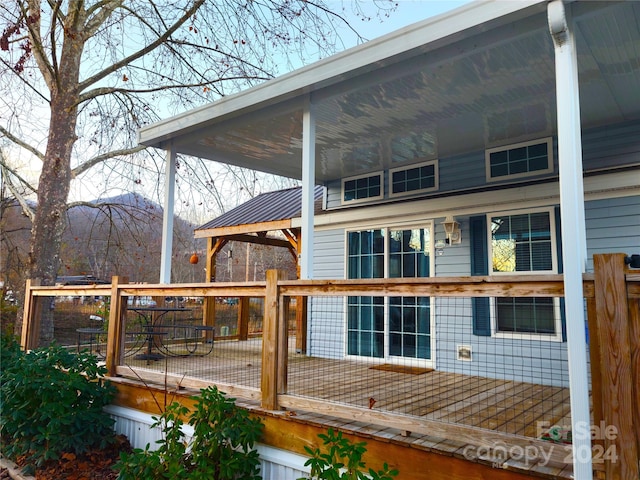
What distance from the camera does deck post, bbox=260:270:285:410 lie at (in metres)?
3.29

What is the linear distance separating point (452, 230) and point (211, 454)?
3.67 m

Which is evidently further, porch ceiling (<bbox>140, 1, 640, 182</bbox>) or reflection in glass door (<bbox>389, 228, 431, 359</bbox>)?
Result: reflection in glass door (<bbox>389, 228, 431, 359</bbox>)

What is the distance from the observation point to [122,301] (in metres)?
4.68

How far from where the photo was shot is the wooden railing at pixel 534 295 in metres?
2.07

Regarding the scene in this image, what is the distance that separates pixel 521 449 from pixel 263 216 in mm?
6073

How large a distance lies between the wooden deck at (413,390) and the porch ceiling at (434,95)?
2364 mm

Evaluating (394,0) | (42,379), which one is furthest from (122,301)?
(394,0)

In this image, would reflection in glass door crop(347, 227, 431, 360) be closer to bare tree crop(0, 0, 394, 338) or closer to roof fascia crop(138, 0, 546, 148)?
roof fascia crop(138, 0, 546, 148)

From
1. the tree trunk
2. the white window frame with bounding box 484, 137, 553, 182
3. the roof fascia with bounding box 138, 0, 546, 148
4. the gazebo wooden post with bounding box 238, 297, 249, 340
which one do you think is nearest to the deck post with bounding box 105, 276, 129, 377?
the roof fascia with bounding box 138, 0, 546, 148

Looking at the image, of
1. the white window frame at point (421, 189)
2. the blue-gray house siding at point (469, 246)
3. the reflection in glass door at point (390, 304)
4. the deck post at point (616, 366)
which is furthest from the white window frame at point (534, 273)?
the deck post at point (616, 366)

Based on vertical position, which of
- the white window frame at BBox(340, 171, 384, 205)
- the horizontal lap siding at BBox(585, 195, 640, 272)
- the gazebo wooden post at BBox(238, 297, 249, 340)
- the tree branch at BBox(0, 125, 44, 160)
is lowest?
the gazebo wooden post at BBox(238, 297, 249, 340)

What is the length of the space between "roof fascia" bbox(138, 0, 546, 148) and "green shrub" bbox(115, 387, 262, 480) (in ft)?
8.33

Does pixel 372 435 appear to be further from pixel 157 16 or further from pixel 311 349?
pixel 157 16

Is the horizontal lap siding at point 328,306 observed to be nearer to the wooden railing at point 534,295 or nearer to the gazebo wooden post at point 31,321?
the wooden railing at point 534,295
